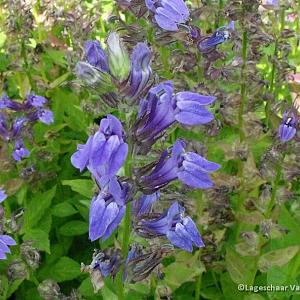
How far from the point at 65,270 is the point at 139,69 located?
228 cm

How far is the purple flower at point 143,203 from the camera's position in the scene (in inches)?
83.5

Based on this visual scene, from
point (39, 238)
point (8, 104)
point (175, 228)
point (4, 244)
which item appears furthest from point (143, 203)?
point (8, 104)

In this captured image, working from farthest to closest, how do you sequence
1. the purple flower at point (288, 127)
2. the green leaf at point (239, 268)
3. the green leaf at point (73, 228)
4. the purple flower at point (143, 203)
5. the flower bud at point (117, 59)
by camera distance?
the green leaf at point (73, 228)
the green leaf at point (239, 268)
the purple flower at point (288, 127)
the purple flower at point (143, 203)
the flower bud at point (117, 59)

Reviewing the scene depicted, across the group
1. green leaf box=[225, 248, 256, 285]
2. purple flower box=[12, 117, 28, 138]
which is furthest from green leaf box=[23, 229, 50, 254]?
green leaf box=[225, 248, 256, 285]

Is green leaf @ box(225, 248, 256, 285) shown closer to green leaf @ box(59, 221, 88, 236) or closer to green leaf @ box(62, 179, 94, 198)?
green leaf @ box(62, 179, 94, 198)

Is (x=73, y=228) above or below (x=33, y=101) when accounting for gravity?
below

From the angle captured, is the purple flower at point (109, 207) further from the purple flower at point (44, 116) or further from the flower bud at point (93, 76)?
the purple flower at point (44, 116)

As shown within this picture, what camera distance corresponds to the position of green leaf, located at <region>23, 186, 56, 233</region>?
12.4 ft

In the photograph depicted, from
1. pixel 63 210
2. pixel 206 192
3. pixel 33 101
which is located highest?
pixel 33 101

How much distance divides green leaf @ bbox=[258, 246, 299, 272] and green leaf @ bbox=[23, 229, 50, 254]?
4.31 ft

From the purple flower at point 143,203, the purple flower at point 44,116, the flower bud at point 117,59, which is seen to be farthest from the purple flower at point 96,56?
the purple flower at point 44,116

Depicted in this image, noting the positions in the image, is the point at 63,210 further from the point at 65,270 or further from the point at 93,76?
the point at 93,76

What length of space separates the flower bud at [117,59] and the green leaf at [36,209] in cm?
220

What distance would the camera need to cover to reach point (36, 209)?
3822mm
